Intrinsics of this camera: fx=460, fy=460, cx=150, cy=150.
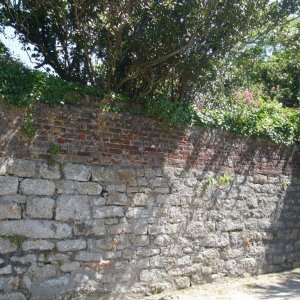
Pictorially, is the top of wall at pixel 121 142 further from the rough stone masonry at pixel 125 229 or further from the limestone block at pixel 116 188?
the limestone block at pixel 116 188

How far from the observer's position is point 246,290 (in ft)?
22.5

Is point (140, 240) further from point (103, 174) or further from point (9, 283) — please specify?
point (9, 283)

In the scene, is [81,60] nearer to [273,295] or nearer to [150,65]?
[150,65]

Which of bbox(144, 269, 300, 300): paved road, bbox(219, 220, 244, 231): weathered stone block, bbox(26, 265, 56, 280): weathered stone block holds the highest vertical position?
bbox(219, 220, 244, 231): weathered stone block

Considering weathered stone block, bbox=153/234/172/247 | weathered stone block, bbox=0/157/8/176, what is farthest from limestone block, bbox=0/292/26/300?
weathered stone block, bbox=153/234/172/247

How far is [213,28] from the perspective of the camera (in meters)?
6.25

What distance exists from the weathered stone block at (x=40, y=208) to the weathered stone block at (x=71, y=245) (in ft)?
1.19

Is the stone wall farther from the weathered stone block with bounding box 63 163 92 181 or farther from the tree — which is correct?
the tree

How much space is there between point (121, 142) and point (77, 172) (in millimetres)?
769

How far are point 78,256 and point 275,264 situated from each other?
4042 millimetres

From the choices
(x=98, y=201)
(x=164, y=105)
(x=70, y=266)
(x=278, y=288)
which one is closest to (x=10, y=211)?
(x=70, y=266)

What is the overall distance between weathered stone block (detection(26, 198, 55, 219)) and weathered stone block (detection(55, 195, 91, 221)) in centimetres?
9

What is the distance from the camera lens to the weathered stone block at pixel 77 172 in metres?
5.61

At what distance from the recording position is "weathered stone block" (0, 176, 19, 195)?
16.8 ft
